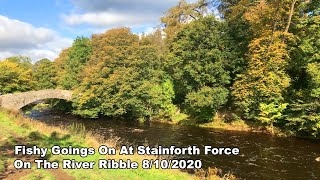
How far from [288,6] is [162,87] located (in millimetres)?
18612

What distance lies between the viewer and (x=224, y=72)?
34.3 m

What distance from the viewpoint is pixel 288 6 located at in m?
31.0

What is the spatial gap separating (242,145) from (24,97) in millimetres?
26065

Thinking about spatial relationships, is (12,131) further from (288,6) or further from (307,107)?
(288,6)

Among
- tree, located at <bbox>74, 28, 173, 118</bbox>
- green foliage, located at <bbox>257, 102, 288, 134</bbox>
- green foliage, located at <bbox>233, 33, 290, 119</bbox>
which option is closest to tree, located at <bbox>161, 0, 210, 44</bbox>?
tree, located at <bbox>74, 28, 173, 118</bbox>

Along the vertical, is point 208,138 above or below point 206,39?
below

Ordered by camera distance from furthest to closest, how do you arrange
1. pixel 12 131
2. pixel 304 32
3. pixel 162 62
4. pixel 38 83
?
pixel 38 83 < pixel 162 62 < pixel 304 32 < pixel 12 131

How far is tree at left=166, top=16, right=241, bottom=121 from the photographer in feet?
111

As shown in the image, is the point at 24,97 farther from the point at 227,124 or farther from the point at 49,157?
the point at 227,124

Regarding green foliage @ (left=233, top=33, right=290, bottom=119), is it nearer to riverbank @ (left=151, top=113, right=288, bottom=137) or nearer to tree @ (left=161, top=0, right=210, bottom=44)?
riverbank @ (left=151, top=113, right=288, bottom=137)

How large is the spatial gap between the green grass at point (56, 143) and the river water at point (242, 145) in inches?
255

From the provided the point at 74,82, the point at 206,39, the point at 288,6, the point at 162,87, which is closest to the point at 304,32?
the point at 288,6

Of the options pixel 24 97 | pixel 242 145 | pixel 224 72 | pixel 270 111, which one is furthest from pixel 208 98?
pixel 24 97

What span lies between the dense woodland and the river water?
2.43 meters
